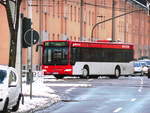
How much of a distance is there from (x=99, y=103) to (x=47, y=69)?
2679 centimetres

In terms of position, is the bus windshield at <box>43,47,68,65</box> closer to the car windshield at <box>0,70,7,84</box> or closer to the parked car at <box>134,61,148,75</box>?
the parked car at <box>134,61,148,75</box>

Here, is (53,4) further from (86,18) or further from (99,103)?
(99,103)

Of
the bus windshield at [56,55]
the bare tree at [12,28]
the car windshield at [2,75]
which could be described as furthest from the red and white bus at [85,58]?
the car windshield at [2,75]

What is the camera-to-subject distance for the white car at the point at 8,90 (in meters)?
19.4

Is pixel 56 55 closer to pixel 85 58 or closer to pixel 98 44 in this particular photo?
pixel 85 58

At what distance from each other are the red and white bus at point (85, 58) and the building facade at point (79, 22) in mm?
3817

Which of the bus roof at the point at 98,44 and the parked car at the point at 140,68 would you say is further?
the parked car at the point at 140,68

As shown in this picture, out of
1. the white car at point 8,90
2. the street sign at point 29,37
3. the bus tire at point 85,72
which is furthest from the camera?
the bus tire at point 85,72

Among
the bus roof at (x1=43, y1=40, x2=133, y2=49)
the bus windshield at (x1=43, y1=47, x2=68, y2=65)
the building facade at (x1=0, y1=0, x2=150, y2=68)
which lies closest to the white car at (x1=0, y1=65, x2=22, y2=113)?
the building facade at (x1=0, y1=0, x2=150, y2=68)

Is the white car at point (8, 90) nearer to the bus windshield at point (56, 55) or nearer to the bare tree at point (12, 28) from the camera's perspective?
the bare tree at point (12, 28)

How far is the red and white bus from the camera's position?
52031 mm

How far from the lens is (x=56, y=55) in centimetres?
5203

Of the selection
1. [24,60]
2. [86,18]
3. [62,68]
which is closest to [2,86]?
[62,68]

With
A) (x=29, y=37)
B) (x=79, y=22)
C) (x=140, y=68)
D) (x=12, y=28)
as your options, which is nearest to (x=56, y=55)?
(x=140, y=68)
